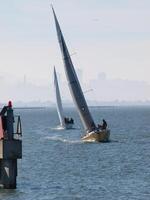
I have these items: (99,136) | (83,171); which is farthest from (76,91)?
(83,171)

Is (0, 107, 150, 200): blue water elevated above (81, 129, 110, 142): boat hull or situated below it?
below

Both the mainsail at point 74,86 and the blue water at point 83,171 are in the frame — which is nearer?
the blue water at point 83,171

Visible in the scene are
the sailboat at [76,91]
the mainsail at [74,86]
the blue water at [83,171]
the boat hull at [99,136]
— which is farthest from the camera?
the mainsail at [74,86]

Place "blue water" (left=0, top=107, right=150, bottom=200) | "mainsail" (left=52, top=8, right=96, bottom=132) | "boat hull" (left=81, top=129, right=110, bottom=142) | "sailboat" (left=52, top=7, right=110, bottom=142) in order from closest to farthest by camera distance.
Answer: "blue water" (left=0, top=107, right=150, bottom=200)
"boat hull" (left=81, top=129, right=110, bottom=142)
"sailboat" (left=52, top=7, right=110, bottom=142)
"mainsail" (left=52, top=8, right=96, bottom=132)

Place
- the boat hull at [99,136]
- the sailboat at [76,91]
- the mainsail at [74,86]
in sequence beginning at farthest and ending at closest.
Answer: the mainsail at [74,86] → the sailboat at [76,91] → the boat hull at [99,136]

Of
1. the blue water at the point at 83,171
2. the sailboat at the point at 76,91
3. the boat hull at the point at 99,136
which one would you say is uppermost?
the sailboat at the point at 76,91

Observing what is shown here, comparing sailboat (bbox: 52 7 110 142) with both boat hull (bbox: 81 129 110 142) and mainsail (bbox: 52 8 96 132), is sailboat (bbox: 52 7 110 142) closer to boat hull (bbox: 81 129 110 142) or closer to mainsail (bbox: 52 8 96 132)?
mainsail (bbox: 52 8 96 132)

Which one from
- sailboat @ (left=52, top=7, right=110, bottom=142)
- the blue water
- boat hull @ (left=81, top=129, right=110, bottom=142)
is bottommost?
the blue water

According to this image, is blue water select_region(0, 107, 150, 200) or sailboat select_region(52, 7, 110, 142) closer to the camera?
blue water select_region(0, 107, 150, 200)

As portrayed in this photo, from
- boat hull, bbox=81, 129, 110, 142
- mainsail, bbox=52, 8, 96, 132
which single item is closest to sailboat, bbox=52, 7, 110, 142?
mainsail, bbox=52, 8, 96, 132

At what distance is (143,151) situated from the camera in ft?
260

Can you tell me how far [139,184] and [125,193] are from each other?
13.6ft

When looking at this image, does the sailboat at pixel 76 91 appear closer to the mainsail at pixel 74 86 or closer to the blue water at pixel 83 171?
the mainsail at pixel 74 86

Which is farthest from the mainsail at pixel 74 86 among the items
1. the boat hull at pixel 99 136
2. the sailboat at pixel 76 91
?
the boat hull at pixel 99 136
